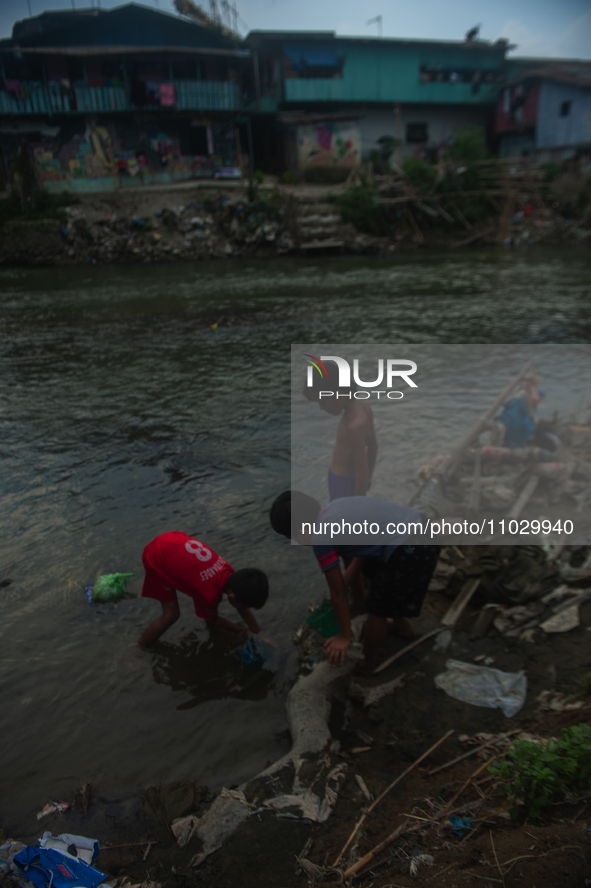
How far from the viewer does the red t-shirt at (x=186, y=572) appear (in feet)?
11.4

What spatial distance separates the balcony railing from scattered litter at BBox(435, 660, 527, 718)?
3093cm

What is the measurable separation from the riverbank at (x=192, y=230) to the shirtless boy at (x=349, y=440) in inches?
820

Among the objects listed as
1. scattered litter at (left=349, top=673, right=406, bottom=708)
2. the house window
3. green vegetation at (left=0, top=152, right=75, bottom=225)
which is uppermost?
the house window

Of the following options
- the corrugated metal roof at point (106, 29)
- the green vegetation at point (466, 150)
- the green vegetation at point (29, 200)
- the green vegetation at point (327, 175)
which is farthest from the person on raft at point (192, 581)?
the corrugated metal roof at point (106, 29)

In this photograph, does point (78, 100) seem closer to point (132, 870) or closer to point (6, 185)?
point (6, 185)

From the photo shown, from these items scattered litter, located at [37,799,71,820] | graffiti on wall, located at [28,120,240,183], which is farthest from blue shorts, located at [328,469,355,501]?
graffiti on wall, located at [28,120,240,183]

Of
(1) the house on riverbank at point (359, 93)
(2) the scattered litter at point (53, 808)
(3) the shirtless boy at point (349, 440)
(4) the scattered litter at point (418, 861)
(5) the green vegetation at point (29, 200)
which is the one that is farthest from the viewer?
(1) the house on riverbank at point (359, 93)

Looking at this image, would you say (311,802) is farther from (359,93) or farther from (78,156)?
(359,93)

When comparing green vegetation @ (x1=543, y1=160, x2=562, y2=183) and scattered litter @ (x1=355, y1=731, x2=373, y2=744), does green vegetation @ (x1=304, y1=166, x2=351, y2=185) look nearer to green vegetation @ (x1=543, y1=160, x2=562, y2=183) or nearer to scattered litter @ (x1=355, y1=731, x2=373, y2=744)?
green vegetation @ (x1=543, y1=160, x2=562, y2=183)

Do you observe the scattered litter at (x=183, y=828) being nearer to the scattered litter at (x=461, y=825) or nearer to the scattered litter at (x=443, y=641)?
the scattered litter at (x=461, y=825)

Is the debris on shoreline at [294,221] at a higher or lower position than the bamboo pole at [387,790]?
higher

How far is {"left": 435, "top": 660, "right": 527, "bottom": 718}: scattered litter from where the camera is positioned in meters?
2.83

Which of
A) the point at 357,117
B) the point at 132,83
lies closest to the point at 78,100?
the point at 132,83

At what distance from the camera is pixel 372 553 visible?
120 inches
